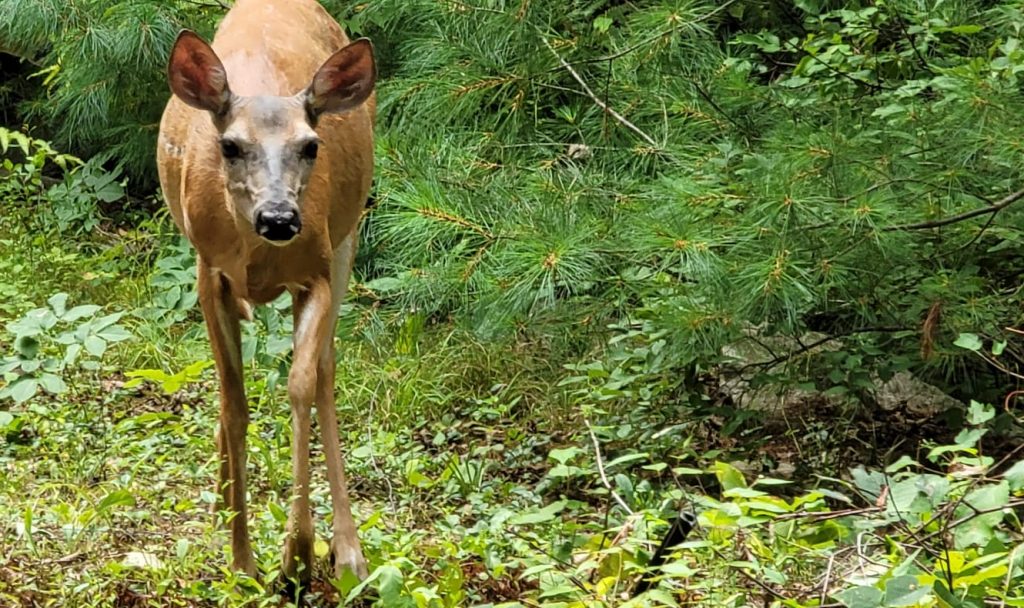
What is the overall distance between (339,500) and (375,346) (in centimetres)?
230

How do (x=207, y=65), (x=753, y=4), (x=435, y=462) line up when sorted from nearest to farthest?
1. (x=207, y=65)
2. (x=435, y=462)
3. (x=753, y=4)

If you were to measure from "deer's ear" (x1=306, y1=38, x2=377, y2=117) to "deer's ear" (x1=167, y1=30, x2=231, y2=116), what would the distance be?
0.83 feet

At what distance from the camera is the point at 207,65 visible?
12.8 ft

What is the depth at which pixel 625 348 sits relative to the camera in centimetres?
575

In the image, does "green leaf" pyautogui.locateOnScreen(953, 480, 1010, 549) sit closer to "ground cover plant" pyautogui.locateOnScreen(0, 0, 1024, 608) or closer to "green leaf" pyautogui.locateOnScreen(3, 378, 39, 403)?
"ground cover plant" pyautogui.locateOnScreen(0, 0, 1024, 608)

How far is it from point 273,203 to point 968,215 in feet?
7.17

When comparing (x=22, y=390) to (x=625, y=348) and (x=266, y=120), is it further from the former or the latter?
(x=625, y=348)

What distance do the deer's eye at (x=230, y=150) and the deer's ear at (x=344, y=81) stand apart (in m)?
0.30

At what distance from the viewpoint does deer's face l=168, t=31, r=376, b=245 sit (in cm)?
371

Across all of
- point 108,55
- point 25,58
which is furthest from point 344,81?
point 25,58

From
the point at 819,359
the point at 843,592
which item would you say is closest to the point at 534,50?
the point at 819,359

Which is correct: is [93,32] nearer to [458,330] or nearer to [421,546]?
[458,330]

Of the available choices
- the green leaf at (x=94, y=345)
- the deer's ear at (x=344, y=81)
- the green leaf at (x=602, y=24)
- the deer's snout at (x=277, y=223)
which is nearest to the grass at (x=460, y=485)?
the green leaf at (x=94, y=345)

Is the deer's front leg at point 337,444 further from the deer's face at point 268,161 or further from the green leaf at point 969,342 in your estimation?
the green leaf at point 969,342
